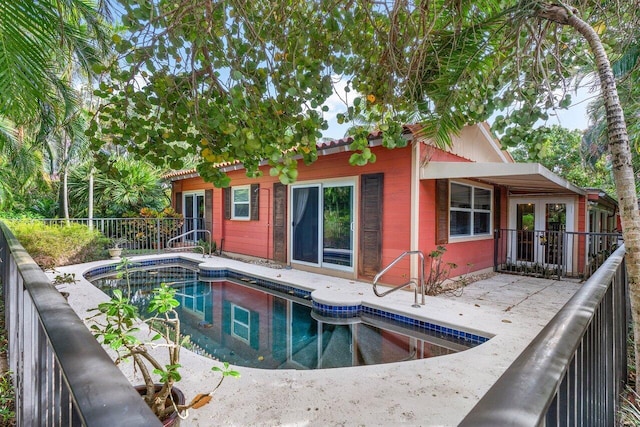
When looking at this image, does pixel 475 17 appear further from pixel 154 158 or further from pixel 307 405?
pixel 307 405

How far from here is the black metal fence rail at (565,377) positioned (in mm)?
572

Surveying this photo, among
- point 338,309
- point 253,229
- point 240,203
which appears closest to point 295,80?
point 338,309

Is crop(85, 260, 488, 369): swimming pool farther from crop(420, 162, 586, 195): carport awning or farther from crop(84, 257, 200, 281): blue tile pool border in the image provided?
crop(420, 162, 586, 195): carport awning

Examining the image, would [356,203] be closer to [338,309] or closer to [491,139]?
[338,309]

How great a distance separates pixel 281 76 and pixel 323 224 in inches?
219

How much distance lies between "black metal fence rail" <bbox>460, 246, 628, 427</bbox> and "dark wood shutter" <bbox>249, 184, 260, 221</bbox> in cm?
891

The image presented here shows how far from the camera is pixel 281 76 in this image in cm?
274

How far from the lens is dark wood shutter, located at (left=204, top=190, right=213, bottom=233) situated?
1212 centimetres

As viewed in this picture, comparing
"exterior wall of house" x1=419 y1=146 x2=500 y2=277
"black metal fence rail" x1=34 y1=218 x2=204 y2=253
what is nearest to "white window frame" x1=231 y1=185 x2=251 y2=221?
"black metal fence rail" x1=34 y1=218 x2=204 y2=253

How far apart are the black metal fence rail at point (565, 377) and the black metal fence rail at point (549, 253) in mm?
6568

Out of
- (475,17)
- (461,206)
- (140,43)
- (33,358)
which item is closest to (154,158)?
(140,43)

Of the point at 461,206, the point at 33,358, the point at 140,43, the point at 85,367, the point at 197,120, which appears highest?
the point at 140,43

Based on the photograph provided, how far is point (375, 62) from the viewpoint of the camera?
333 centimetres

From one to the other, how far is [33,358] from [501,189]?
34.1 feet
